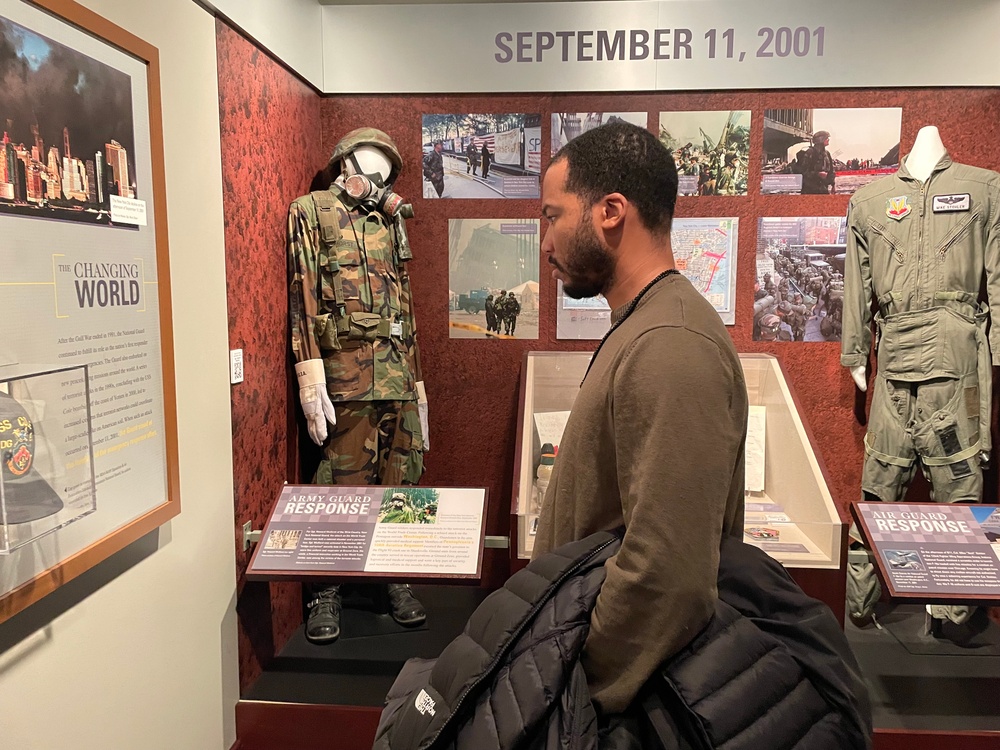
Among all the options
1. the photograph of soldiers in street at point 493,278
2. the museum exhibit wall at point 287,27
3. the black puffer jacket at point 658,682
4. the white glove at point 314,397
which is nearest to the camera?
the black puffer jacket at point 658,682

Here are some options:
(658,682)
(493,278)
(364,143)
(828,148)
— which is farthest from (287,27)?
(658,682)

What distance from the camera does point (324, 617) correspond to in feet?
10.0

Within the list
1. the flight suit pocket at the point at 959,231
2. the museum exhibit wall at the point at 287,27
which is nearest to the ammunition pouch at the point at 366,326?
the museum exhibit wall at the point at 287,27

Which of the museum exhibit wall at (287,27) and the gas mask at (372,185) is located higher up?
the museum exhibit wall at (287,27)

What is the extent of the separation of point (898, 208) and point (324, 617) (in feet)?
9.64

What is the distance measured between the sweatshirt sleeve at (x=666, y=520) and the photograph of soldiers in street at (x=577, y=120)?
2454 mm

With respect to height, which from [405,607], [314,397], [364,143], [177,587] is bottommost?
[405,607]

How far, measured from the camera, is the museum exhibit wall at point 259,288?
2434 mm

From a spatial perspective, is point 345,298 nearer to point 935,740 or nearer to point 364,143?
point 364,143

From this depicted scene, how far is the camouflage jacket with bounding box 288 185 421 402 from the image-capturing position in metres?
2.90

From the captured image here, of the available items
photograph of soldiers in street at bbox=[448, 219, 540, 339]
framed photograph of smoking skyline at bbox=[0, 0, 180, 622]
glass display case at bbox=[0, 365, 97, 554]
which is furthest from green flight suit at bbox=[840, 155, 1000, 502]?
glass display case at bbox=[0, 365, 97, 554]

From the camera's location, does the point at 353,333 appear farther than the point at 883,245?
No

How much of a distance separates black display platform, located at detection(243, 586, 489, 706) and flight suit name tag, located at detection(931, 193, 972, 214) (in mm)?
2622

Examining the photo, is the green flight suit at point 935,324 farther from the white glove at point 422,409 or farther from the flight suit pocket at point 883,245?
the white glove at point 422,409
